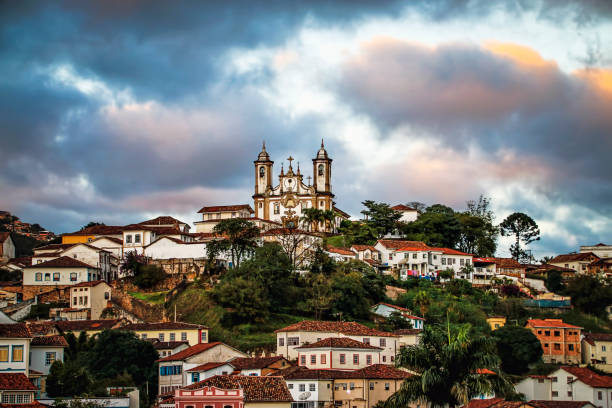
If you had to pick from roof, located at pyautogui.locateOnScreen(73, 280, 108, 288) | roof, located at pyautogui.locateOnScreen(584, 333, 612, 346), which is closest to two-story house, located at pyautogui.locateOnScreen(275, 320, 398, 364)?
roof, located at pyautogui.locateOnScreen(73, 280, 108, 288)

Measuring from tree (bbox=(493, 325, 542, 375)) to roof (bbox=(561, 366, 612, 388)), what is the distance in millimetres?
4205

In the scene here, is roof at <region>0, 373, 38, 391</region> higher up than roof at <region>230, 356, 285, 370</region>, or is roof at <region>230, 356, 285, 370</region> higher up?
roof at <region>230, 356, 285, 370</region>

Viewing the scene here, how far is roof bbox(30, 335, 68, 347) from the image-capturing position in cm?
6012

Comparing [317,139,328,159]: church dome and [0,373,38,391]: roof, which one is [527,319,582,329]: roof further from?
[0,373,38,391]: roof

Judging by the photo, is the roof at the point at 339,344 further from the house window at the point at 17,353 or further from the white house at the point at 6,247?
the white house at the point at 6,247

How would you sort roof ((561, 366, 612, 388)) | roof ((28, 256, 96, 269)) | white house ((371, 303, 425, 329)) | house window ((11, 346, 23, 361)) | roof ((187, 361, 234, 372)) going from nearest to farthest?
house window ((11, 346, 23, 361)) < roof ((187, 361, 234, 372)) < roof ((561, 366, 612, 388)) < white house ((371, 303, 425, 329)) < roof ((28, 256, 96, 269))

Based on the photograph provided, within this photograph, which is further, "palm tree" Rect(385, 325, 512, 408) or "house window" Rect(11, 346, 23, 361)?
"house window" Rect(11, 346, 23, 361)

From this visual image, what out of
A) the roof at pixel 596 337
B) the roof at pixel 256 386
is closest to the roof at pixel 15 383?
the roof at pixel 256 386

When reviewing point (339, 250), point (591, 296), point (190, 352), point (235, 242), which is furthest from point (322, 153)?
point (190, 352)

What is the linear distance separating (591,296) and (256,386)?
2079 inches

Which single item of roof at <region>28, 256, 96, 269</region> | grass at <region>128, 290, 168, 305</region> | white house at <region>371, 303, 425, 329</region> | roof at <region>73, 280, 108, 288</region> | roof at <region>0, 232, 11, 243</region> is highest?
roof at <region>0, 232, 11, 243</region>

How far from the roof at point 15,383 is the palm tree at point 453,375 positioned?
20.1 metres

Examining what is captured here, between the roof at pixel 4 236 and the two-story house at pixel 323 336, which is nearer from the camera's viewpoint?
the two-story house at pixel 323 336

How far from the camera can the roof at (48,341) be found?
60.1m
